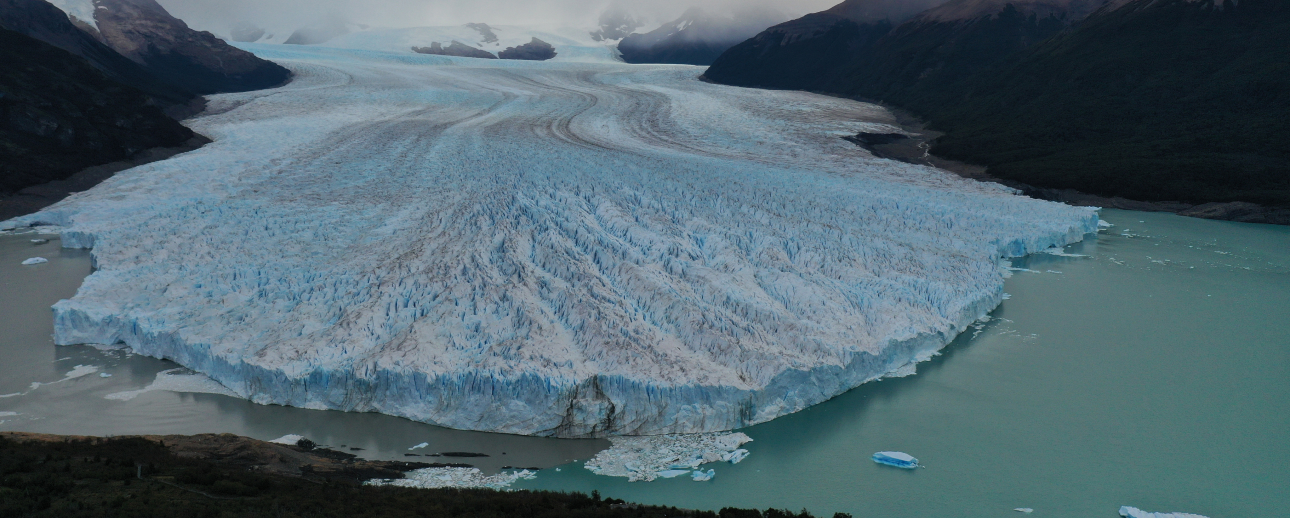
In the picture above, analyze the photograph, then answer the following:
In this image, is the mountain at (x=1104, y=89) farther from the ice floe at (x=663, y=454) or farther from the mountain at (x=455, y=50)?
the mountain at (x=455, y=50)

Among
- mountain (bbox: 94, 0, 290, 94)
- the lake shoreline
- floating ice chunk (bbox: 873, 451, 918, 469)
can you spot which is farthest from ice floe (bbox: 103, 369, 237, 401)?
mountain (bbox: 94, 0, 290, 94)

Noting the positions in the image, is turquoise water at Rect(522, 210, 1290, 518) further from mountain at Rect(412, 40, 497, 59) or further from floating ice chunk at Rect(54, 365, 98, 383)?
mountain at Rect(412, 40, 497, 59)

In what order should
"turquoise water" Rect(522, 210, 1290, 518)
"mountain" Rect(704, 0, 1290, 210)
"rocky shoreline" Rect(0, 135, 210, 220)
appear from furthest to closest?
1. "mountain" Rect(704, 0, 1290, 210)
2. "rocky shoreline" Rect(0, 135, 210, 220)
3. "turquoise water" Rect(522, 210, 1290, 518)

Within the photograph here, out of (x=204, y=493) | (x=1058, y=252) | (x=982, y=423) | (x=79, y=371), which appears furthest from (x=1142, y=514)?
(x=79, y=371)

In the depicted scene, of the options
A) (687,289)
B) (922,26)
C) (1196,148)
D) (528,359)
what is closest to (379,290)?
(528,359)

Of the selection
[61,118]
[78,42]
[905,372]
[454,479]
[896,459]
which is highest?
[78,42]

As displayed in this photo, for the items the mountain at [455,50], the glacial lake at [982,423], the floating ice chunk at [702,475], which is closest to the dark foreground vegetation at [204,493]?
the floating ice chunk at [702,475]

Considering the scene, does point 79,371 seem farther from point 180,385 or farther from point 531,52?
point 531,52
